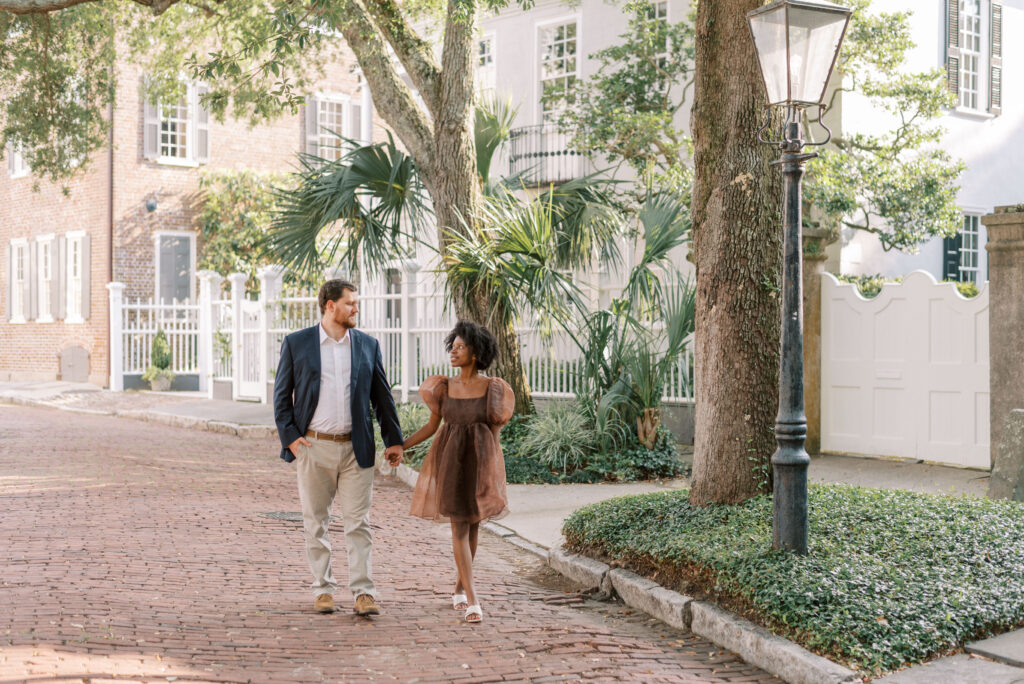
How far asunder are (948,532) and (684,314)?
5.15m

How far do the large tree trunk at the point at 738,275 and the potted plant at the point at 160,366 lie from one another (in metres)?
17.1

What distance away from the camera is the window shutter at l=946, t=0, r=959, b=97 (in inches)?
650

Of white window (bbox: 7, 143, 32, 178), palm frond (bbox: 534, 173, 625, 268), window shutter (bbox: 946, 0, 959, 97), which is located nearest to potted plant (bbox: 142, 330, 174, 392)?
white window (bbox: 7, 143, 32, 178)

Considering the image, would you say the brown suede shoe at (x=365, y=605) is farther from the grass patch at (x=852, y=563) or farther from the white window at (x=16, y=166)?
the white window at (x=16, y=166)

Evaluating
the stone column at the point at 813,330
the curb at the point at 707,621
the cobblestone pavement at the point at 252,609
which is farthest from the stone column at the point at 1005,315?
the cobblestone pavement at the point at 252,609

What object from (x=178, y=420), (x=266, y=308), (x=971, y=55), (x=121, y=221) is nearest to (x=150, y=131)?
(x=121, y=221)

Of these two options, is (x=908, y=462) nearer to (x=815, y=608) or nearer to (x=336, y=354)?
(x=815, y=608)

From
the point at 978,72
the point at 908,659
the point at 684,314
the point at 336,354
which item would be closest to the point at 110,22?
the point at 684,314

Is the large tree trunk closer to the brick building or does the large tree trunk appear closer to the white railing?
the white railing

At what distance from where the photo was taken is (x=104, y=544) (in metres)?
7.59

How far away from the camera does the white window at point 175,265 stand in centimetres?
2431

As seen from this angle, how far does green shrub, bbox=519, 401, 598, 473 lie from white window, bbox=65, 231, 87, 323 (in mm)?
16715

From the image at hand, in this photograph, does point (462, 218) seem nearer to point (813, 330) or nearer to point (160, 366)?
point (813, 330)

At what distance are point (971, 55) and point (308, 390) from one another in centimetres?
1464
